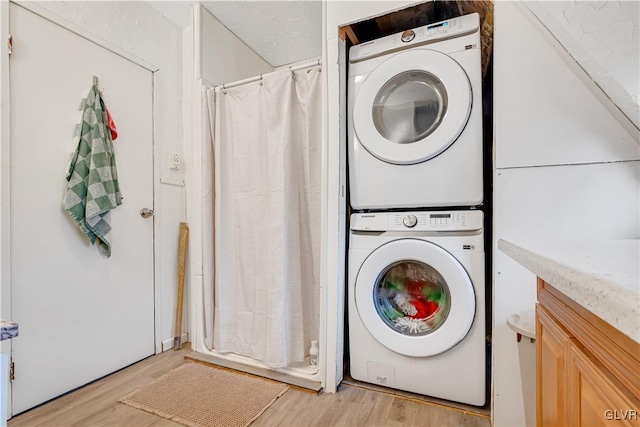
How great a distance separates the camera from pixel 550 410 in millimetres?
691

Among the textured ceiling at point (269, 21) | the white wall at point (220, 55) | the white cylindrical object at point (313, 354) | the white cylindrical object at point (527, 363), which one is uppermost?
the textured ceiling at point (269, 21)

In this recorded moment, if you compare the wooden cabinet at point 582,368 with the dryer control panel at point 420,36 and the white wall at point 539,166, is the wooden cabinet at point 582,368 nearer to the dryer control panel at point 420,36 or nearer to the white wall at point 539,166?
the white wall at point 539,166

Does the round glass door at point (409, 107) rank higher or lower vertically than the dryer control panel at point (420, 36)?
lower

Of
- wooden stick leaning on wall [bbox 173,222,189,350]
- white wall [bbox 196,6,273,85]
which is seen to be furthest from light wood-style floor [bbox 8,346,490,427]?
white wall [bbox 196,6,273,85]

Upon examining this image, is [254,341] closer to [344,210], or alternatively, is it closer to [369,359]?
[369,359]

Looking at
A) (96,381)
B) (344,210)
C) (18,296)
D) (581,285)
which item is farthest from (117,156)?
(581,285)

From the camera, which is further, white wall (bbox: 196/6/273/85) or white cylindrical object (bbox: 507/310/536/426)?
white wall (bbox: 196/6/273/85)

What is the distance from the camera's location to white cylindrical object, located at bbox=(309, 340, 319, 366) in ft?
5.65

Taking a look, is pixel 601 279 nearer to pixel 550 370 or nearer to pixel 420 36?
pixel 550 370

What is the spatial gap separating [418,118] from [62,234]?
1887 millimetres

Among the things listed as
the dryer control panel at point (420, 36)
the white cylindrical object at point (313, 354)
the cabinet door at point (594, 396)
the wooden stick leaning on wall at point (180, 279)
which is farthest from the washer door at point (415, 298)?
the wooden stick leaning on wall at point (180, 279)

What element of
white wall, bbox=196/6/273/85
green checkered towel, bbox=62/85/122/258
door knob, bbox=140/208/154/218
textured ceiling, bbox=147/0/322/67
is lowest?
door knob, bbox=140/208/154/218

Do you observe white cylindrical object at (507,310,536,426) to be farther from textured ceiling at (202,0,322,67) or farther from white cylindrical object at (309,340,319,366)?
textured ceiling at (202,0,322,67)

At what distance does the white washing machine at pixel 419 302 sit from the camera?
137 cm
